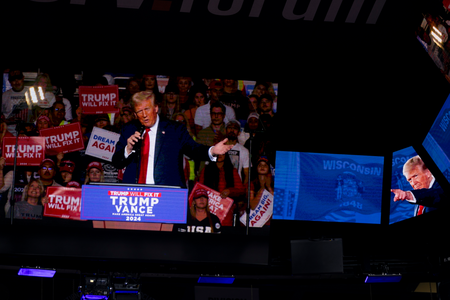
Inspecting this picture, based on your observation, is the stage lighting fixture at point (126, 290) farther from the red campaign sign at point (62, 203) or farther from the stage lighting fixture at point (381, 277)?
the stage lighting fixture at point (381, 277)

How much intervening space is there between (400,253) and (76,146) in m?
5.68

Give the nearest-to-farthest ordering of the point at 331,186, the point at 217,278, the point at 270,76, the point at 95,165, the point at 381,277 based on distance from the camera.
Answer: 1. the point at 95,165
2. the point at 270,76
3. the point at 331,186
4. the point at 381,277
5. the point at 217,278

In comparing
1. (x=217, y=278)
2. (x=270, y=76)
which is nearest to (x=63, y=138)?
(x=270, y=76)

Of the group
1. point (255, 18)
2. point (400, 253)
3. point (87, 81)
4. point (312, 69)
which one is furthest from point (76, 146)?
point (400, 253)

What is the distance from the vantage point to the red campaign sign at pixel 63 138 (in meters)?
7.06

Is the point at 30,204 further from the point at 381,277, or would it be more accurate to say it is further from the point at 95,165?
the point at 381,277

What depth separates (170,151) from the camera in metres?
7.19

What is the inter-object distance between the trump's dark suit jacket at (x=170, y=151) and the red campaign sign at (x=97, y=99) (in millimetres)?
383

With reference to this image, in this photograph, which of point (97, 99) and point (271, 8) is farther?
point (97, 99)

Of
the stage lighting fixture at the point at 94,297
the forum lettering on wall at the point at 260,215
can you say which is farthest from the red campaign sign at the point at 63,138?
the forum lettering on wall at the point at 260,215

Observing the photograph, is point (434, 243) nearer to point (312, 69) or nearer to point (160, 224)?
point (312, 69)

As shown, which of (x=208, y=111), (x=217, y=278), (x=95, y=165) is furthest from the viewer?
(x=217, y=278)

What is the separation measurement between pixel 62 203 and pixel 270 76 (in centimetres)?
344

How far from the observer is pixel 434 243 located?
8.54 meters
